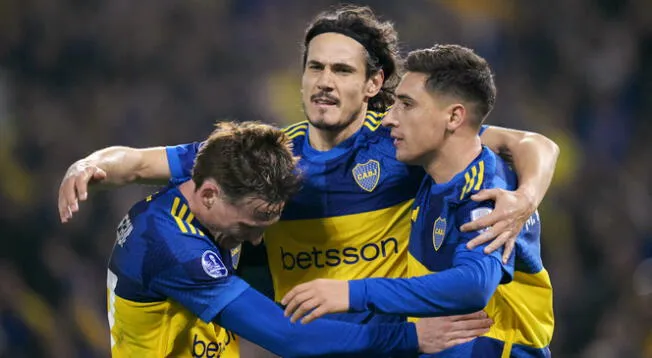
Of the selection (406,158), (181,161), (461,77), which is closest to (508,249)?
(406,158)

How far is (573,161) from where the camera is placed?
29.1 feet

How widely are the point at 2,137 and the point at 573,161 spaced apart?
15.1 ft

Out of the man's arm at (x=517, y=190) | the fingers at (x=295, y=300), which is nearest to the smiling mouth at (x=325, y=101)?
the man's arm at (x=517, y=190)

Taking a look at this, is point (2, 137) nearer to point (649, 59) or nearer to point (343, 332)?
point (649, 59)

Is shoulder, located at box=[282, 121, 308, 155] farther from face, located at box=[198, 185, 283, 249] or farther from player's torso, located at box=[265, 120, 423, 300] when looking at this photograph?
face, located at box=[198, 185, 283, 249]

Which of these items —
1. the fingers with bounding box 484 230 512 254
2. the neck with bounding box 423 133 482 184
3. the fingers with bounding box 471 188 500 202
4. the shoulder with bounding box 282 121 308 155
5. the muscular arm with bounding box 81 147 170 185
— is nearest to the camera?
the fingers with bounding box 484 230 512 254

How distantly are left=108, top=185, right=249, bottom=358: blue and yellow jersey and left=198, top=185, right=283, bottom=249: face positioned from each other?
0.06 metres

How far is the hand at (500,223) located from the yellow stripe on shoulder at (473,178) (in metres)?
0.06

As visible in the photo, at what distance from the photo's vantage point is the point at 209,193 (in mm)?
4172

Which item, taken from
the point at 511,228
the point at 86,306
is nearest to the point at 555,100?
the point at 86,306

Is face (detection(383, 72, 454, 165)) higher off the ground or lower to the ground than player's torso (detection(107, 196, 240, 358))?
higher

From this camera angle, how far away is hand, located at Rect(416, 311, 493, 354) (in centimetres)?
427

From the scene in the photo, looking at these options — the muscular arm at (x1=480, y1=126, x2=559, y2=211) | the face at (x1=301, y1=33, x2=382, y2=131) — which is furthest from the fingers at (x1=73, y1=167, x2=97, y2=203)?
the muscular arm at (x1=480, y1=126, x2=559, y2=211)

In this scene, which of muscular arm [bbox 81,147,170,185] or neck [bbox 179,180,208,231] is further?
muscular arm [bbox 81,147,170,185]
